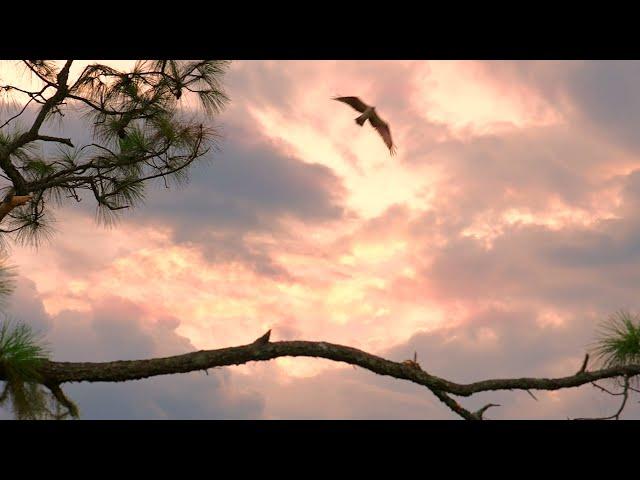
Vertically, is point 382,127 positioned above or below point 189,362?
above

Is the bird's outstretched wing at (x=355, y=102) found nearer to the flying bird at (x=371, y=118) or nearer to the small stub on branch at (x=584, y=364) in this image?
the flying bird at (x=371, y=118)

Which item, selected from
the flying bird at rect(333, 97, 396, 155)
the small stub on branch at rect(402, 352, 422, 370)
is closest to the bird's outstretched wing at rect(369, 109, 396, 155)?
the flying bird at rect(333, 97, 396, 155)

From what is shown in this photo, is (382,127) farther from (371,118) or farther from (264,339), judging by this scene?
(264,339)

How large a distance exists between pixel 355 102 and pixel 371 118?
0.20 meters

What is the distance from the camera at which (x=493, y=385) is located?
2.89 m

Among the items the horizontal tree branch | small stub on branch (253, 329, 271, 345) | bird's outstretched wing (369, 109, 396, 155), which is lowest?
the horizontal tree branch

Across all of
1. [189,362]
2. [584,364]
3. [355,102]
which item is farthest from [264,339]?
[355,102]

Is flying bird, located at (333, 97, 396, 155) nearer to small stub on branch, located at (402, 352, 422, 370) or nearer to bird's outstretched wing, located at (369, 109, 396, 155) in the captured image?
bird's outstretched wing, located at (369, 109, 396, 155)

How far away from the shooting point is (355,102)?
13.3 feet

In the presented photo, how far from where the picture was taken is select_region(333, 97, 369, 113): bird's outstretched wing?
13.3 feet

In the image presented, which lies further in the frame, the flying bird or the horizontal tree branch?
the flying bird

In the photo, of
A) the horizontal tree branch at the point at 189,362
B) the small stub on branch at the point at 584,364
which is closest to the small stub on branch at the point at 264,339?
the horizontal tree branch at the point at 189,362

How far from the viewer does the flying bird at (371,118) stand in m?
3.87
